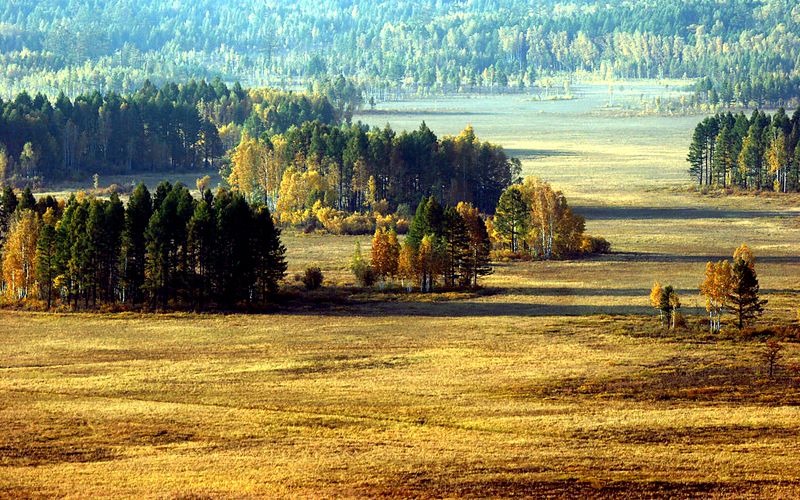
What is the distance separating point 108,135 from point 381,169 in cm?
5094

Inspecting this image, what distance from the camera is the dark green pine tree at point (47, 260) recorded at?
79.1 metres

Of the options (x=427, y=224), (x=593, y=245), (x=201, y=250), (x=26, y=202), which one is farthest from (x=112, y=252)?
(x=593, y=245)

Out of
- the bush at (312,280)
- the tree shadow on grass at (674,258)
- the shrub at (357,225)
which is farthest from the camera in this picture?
the shrub at (357,225)

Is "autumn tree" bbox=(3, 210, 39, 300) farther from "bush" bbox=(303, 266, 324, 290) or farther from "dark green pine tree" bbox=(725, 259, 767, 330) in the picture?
"dark green pine tree" bbox=(725, 259, 767, 330)

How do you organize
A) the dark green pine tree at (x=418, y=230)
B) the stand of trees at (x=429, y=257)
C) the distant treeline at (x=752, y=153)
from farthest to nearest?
the distant treeline at (x=752, y=153)
the dark green pine tree at (x=418, y=230)
the stand of trees at (x=429, y=257)

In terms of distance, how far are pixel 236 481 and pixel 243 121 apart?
15579 centimetres

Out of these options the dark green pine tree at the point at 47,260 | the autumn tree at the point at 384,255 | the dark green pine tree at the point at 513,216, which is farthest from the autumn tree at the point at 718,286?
the dark green pine tree at the point at 47,260

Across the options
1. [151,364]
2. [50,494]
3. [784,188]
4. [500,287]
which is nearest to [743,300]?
[500,287]

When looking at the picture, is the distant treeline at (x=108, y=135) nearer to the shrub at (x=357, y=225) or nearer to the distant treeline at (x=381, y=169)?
the distant treeline at (x=381, y=169)

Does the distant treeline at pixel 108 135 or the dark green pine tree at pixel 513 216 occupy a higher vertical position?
the distant treeline at pixel 108 135

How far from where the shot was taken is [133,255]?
80375 mm

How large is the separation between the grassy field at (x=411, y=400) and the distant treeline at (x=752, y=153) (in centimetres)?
5795

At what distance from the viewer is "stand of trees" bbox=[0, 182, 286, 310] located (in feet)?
260

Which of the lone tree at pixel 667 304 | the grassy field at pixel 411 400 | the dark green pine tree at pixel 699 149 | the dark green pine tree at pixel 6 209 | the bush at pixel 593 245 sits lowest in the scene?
the grassy field at pixel 411 400
